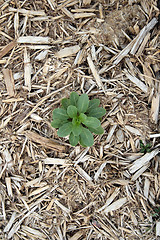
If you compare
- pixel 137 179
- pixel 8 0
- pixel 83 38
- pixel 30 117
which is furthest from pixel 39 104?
pixel 137 179

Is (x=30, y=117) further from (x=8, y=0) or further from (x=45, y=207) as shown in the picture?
(x=8, y=0)

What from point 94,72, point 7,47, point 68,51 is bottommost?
point 94,72

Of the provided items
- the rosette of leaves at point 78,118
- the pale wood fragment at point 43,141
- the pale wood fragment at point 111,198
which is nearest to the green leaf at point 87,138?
the rosette of leaves at point 78,118

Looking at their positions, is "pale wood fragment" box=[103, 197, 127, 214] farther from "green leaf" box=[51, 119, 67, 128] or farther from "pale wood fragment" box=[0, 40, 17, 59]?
"pale wood fragment" box=[0, 40, 17, 59]

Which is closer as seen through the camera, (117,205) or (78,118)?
(78,118)

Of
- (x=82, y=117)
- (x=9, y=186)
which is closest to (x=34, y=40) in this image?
(x=82, y=117)

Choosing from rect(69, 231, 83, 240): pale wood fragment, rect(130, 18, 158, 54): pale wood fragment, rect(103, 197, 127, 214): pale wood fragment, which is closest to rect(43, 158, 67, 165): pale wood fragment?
rect(103, 197, 127, 214): pale wood fragment

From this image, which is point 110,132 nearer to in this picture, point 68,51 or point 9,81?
point 68,51
